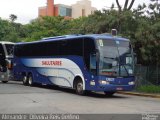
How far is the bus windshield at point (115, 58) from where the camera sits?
868 inches

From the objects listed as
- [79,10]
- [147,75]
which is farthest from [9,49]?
[79,10]

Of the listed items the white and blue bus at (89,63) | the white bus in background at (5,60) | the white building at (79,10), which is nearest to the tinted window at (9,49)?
the white bus in background at (5,60)

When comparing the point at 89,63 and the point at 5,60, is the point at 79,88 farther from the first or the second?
the point at 5,60

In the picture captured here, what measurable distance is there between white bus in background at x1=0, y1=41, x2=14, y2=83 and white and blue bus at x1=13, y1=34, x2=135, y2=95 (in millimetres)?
6811

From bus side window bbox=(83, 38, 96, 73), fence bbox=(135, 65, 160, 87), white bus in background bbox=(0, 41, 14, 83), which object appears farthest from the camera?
A: white bus in background bbox=(0, 41, 14, 83)

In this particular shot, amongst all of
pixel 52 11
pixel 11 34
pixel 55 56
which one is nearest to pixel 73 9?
pixel 52 11

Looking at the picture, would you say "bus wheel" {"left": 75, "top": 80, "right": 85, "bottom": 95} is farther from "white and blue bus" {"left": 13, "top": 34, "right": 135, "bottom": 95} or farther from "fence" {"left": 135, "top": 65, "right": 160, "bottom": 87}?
"fence" {"left": 135, "top": 65, "right": 160, "bottom": 87}

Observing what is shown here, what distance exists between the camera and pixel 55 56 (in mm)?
26734

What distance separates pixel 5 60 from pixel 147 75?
11.8 metres

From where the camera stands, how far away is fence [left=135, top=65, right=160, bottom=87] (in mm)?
30250

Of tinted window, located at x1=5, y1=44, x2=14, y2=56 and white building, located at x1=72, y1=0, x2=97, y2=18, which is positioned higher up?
white building, located at x1=72, y1=0, x2=97, y2=18

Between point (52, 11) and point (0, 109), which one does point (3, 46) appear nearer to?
point (0, 109)

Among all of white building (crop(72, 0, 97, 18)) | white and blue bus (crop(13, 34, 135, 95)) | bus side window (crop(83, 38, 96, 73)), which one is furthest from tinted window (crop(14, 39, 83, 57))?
white building (crop(72, 0, 97, 18))

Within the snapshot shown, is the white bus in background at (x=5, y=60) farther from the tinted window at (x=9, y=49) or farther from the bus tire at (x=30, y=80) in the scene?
the bus tire at (x=30, y=80)
